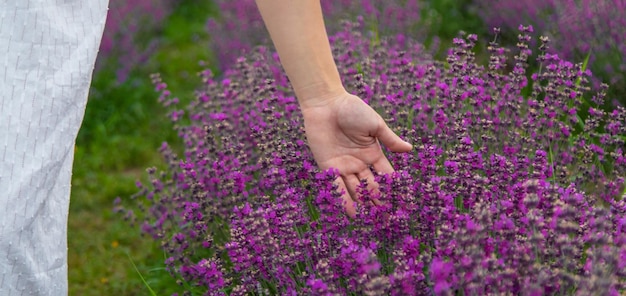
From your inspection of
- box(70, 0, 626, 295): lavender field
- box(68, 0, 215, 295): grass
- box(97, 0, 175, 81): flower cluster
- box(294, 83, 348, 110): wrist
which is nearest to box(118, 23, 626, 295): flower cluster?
box(70, 0, 626, 295): lavender field

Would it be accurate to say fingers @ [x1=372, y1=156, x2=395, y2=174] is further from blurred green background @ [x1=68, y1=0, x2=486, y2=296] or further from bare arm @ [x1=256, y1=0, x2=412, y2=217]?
blurred green background @ [x1=68, y1=0, x2=486, y2=296]

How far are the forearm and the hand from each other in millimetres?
38

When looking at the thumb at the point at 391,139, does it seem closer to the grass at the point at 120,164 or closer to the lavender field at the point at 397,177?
the lavender field at the point at 397,177

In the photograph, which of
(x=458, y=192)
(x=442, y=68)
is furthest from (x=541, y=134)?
(x=458, y=192)

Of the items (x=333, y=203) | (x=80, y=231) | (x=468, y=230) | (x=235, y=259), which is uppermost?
(x=468, y=230)

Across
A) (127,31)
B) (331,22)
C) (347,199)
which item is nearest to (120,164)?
(127,31)

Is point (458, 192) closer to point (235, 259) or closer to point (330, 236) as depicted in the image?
point (330, 236)

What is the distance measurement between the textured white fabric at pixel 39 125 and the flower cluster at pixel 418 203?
497 mm

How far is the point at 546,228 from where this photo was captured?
1.82 m

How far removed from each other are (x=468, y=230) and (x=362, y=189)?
0.57 metres

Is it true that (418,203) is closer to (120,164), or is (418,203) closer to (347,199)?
(347,199)

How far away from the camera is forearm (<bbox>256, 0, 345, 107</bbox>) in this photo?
6.87 ft

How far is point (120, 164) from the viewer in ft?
16.0

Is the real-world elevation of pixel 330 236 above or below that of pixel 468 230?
below
